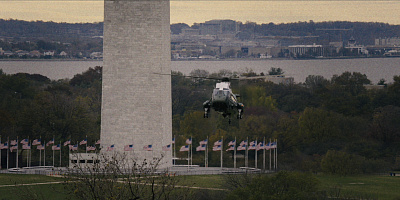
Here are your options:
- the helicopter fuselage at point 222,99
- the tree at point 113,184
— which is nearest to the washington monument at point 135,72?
the tree at point 113,184

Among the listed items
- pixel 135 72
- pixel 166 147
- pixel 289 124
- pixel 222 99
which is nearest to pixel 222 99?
pixel 222 99

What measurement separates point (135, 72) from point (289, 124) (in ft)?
90.4

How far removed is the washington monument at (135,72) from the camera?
69.3 metres

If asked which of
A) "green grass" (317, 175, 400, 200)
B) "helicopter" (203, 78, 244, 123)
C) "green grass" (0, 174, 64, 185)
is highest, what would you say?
"helicopter" (203, 78, 244, 123)

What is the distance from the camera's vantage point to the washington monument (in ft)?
227

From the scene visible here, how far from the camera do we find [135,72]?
228 ft

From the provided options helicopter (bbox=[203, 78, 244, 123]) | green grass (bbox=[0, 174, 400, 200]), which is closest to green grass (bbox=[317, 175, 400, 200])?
green grass (bbox=[0, 174, 400, 200])

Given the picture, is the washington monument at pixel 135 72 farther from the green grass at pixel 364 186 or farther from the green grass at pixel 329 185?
the green grass at pixel 364 186

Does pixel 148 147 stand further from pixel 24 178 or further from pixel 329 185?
pixel 329 185

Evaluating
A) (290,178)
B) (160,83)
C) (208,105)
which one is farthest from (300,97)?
(208,105)

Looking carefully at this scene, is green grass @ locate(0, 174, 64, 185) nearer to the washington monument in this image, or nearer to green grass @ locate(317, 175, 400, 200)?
the washington monument

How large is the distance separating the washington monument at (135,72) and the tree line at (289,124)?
13.6 metres

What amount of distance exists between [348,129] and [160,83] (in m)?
30.7

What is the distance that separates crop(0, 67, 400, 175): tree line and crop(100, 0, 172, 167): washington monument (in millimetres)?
13592
